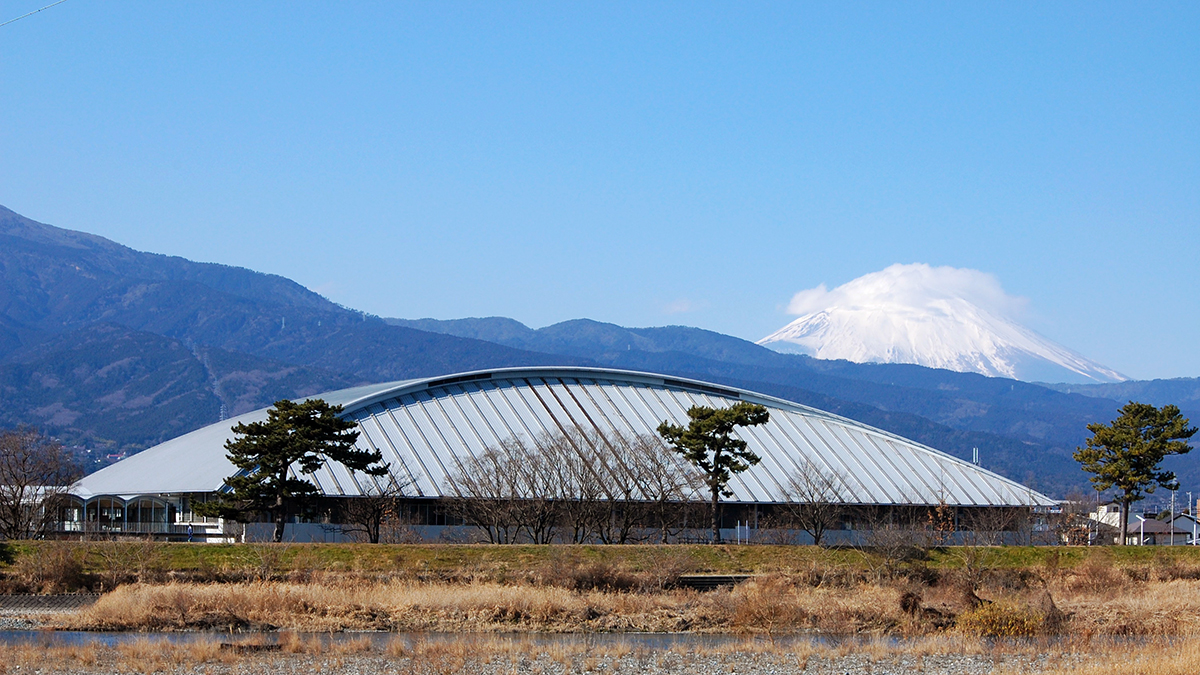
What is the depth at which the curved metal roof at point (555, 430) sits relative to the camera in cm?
6756

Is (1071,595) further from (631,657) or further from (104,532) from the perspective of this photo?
(104,532)

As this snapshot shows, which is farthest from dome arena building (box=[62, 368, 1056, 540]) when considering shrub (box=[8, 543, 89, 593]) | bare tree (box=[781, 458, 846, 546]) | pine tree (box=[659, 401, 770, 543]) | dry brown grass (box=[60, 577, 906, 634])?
dry brown grass (box=[60, 577, 906, 634])

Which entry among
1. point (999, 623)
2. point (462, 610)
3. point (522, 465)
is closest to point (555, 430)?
point (522, 465)

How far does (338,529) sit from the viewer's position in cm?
6191

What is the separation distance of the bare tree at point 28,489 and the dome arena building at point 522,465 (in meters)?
1.88

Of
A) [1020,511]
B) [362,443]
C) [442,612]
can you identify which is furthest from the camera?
[1020,511]

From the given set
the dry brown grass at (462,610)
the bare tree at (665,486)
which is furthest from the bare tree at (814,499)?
the dry brown grass at (462,610)

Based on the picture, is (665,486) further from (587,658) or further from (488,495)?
(587,658)

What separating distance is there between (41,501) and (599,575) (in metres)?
32.2

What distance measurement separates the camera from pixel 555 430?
2842 inches

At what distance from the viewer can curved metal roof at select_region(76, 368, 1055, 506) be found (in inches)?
2660

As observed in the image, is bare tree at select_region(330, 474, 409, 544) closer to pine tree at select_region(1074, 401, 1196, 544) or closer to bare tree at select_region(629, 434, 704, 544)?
bare tree at select_region(629, 434, 704, 544)

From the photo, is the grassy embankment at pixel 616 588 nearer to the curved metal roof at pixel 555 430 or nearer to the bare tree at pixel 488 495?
the bare tree at pixel 488 495

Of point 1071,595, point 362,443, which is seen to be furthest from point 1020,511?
point 362,443
